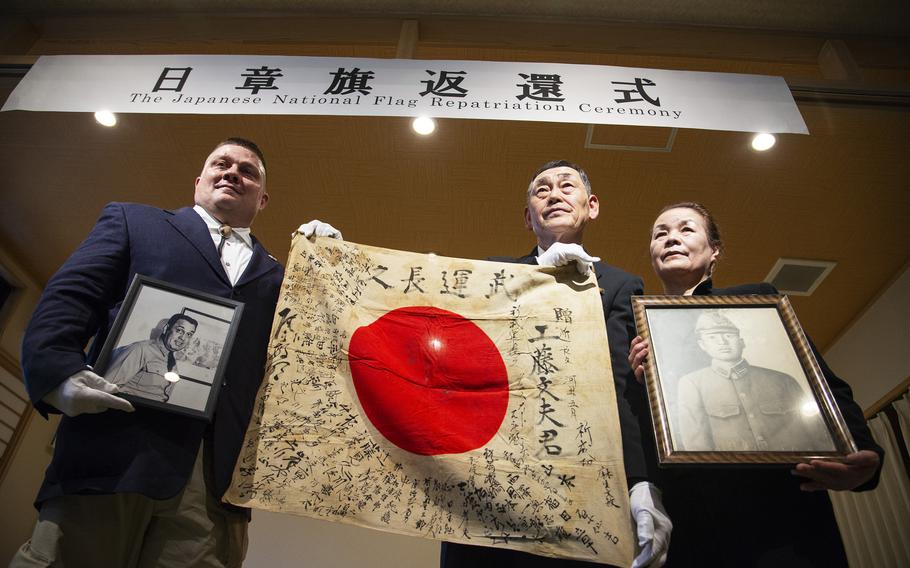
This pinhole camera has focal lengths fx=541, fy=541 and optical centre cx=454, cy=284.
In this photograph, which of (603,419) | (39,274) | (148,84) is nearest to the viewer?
(603,419)

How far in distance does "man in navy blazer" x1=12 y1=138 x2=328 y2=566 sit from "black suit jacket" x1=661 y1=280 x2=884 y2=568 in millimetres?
1219

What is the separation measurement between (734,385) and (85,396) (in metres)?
1.62

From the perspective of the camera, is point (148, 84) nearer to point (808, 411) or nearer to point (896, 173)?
point (808, 411)

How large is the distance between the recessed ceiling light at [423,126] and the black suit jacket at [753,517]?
2.22 m

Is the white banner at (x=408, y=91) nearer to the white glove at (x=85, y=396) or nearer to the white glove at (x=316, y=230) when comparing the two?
the white glove at (x=316, y=230)

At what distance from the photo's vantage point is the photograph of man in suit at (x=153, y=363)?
1.34m

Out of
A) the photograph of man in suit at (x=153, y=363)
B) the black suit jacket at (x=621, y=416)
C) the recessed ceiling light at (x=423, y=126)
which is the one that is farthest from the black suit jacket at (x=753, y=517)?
the recessed ceiling light at (x=423, y=126)

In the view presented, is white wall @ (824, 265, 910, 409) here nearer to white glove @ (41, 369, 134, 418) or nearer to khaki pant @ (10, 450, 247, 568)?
khaki pant @ (10, 450, 247, 568)

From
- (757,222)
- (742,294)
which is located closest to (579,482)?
(742,294)

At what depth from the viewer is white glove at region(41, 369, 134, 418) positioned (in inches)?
50.1

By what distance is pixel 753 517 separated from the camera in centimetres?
138

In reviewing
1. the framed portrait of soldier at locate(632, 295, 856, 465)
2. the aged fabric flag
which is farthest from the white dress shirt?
the framed portrait of soldier at locate(632, 295, 856, 465)

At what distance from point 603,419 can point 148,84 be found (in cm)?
229

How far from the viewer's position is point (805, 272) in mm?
3727
